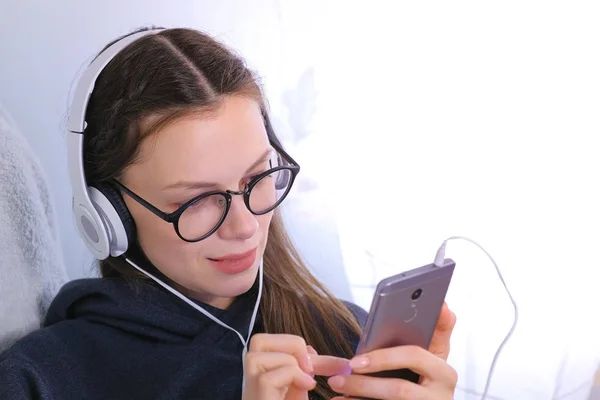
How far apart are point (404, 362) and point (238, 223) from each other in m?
0.28

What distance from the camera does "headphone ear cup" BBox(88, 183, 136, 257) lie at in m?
0.98

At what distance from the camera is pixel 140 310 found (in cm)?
108

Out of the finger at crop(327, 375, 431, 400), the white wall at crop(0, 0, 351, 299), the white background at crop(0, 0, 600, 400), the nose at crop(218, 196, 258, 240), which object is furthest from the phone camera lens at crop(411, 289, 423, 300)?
the white wall at crop(0, 0, 351, 299)

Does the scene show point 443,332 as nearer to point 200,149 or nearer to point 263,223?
point 263,223

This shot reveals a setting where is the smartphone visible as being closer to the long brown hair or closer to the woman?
the woman

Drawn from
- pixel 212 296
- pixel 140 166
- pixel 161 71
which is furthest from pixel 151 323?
pixel 161 71

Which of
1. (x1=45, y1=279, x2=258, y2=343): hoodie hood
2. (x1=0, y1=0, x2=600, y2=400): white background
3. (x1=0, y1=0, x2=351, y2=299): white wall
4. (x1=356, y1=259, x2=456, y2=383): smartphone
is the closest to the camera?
(x1=356, y1=259, x2=456, y2=383): smartphone

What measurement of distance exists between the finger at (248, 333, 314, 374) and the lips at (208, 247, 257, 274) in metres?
0.18

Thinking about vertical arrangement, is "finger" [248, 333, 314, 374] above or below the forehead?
below

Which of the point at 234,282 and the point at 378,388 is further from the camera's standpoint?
the point at 234,282

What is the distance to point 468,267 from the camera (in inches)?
55.0

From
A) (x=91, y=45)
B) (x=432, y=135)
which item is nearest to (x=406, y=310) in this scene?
(x=432, y=135)

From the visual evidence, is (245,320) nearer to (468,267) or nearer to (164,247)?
(164,247)

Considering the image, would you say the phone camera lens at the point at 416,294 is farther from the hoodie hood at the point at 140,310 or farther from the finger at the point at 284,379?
the hoodie hood at the point at 140,310
